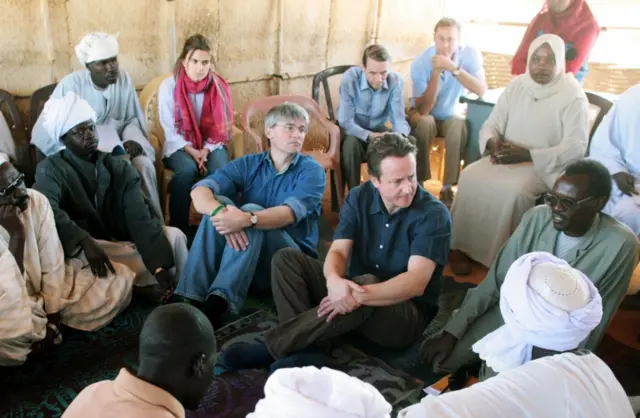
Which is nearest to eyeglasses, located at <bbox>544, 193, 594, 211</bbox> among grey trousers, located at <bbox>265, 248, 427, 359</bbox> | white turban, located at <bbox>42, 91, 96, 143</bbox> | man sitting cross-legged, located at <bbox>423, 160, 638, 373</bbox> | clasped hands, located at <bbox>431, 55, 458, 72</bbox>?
man sitting cross-legged, located at <bbox>423, 160, 638, 373</bbox>

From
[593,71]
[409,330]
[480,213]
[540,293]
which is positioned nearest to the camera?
[540,293]

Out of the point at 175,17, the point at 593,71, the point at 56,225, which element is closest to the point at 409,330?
the point at 56,225

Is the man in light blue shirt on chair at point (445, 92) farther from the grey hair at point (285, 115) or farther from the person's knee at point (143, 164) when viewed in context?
the person's knee at point (143, 164)

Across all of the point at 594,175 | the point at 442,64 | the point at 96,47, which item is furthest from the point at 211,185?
the point at 442,64

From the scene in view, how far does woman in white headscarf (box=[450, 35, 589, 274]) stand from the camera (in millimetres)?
3600

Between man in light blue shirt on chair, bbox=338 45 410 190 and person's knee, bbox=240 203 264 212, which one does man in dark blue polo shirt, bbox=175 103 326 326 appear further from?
man in light blue shirt on chair, bbox=338 45 410 190

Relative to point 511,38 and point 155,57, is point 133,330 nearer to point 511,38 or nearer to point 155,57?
point 155,57

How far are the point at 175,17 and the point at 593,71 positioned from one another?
4.28 meters

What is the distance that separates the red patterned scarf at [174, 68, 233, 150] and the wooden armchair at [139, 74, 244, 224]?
0.16m

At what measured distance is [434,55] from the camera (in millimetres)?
4898

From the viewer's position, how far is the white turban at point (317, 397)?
106 cm

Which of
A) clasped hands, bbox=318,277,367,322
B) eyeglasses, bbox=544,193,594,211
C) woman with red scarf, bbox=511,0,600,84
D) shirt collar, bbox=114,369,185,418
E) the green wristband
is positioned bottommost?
clasped hands, bbox=318,277,367,322

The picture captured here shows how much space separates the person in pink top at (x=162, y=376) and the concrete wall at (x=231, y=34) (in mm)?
3061

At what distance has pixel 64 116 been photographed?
3.00 meters
